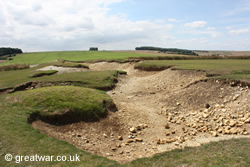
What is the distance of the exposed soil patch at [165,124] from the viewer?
27.7 feet

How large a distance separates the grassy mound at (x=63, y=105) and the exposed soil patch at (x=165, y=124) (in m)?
0.62

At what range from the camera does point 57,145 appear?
725 centimetres

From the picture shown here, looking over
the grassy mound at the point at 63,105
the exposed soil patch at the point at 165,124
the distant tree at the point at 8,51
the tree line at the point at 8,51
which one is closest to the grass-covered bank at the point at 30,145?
the exposed soil patch at the point at 165,124

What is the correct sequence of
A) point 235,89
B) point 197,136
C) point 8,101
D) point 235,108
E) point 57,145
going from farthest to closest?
point 235,89 < point 8,101 < point 235,108 < point 197,136 < point 57,145

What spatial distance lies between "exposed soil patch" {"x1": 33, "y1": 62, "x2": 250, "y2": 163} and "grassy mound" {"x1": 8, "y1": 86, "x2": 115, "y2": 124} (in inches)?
24.5

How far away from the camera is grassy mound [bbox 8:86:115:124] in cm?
1054

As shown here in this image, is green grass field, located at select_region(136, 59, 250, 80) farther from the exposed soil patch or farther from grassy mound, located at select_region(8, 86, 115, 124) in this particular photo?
grassy mound, located at select_region(8, 86, 115, 124)

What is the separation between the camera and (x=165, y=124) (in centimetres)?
1137

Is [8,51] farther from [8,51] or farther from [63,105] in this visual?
[63,105]

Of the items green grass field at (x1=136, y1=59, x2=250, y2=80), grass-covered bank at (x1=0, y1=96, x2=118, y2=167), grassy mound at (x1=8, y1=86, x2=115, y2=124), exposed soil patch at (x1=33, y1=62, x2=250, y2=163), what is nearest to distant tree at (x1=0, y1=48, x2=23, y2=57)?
green grass field at (x1=136, y1=59, x2=250, y2=80)

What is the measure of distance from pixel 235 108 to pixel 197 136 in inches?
158

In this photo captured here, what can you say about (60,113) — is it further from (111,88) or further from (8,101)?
(111,88)

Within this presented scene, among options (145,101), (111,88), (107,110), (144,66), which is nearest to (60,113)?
(107,110)

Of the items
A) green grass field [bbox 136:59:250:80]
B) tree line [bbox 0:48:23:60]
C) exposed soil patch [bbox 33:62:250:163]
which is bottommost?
exposed soil patch [bbox 33:62:250:163]
